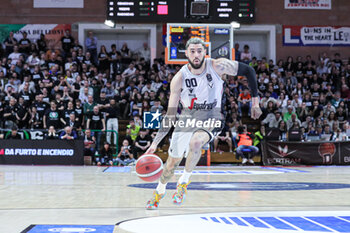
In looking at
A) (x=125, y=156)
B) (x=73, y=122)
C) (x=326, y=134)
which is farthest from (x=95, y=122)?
(x=326, y=134)

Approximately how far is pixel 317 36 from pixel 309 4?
73.1 inches

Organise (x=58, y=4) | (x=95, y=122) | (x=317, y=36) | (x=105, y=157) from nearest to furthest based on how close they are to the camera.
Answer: (x=105, y=157) < (x=95, y=122) < (x=58, y=4) < (x=317, y=36)

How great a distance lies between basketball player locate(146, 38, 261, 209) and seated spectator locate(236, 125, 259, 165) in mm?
11692

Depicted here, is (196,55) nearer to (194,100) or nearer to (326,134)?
(194,100)

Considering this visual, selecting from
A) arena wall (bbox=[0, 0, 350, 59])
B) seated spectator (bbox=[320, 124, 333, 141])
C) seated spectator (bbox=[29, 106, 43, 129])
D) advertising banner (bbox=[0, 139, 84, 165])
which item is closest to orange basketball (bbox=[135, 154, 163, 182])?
advertising banner (bbox=[0, 139, 84, 165])

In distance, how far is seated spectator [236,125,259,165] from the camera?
18062 mm

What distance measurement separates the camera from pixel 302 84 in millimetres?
23000

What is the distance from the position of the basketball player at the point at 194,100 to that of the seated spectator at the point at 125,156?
1124 centimetres

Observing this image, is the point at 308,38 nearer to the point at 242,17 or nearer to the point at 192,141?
the point at 242,17

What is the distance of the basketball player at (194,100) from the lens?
20.9 feet

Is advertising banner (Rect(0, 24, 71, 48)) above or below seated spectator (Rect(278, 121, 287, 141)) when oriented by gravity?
above

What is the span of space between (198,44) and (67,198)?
3162mm

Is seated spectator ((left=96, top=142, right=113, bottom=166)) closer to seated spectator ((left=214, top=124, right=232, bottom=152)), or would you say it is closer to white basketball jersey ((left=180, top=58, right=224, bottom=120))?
seated spectator ((left=214, top=124, right=232, bottom=152))

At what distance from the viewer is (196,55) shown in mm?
6355
